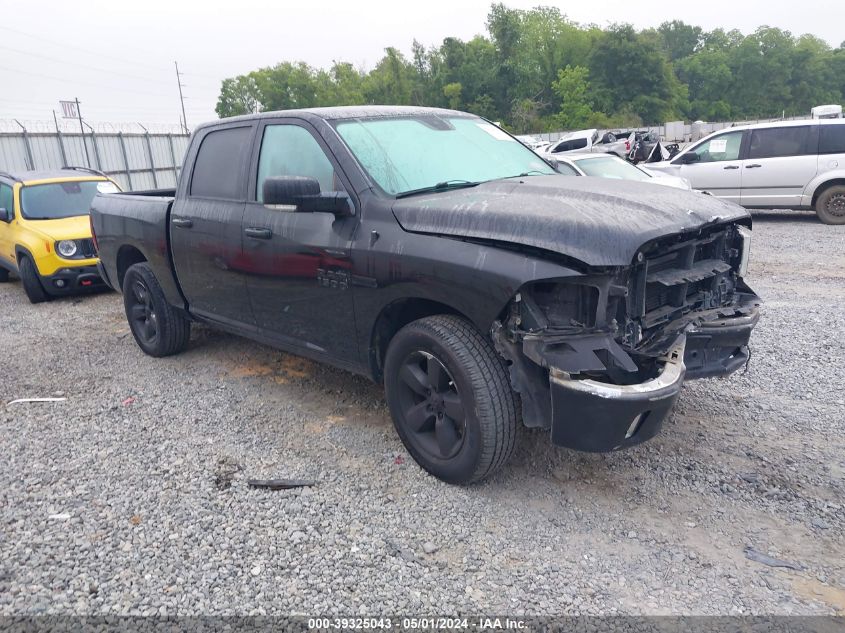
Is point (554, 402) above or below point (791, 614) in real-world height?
above

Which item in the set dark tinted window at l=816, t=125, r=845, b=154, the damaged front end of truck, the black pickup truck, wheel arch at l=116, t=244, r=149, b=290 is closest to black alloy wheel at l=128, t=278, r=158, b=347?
wheel arch at l=116, t=244, r=149, b=290

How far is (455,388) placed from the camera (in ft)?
10.9

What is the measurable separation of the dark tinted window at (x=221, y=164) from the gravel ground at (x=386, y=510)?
4.88 ft

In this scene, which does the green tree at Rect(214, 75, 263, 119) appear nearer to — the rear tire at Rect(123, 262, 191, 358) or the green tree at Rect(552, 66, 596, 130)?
the green tree at Rect(552, 66, 596, 130)

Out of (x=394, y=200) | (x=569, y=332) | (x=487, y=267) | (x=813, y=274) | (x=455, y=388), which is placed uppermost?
(x=394, y=200)

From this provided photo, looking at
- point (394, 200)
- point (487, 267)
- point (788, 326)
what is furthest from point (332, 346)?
point (788, 326)

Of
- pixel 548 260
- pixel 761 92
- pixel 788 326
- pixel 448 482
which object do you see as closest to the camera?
pixel 548 260

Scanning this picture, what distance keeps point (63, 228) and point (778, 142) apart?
11376 millimetres

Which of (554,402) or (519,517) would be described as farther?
(519,517)

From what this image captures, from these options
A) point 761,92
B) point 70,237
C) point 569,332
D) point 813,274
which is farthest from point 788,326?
point 761,92

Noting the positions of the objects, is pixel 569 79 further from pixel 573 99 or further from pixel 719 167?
pixel 719 167

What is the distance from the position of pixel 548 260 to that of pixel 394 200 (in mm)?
1040

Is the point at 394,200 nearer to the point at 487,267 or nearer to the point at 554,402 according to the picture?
the point at 487,267

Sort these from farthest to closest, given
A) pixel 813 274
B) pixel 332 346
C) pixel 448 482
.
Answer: pixel 813 274 < pixel 332 346 < pixel 448 482
